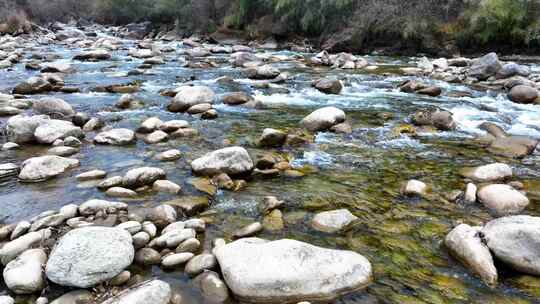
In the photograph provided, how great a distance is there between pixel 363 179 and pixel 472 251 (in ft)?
7.07

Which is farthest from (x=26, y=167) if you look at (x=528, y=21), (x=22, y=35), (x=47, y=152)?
(x=22, y=35)

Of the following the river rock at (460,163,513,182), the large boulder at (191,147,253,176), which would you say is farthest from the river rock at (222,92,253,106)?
the river rock at (460,163,513,182)

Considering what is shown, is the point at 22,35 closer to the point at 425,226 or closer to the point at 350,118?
the point at 350,118

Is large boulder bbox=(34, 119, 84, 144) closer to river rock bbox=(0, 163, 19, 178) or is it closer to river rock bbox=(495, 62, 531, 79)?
river rock bbox=(0, 163, 19, 178)

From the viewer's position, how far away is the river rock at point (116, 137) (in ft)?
23.7

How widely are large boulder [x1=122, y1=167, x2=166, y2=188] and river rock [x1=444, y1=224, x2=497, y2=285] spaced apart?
3.58 metres

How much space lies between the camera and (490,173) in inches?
227

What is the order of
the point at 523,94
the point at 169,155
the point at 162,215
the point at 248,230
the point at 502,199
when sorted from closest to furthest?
the point at 248,230 < the point at 162,215 < the point at 502,199 < the point at 169,155 < the point at 523,94

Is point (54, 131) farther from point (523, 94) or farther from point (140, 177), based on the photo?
point (523, 94)

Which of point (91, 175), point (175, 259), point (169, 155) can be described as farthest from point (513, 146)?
point (91, 175)

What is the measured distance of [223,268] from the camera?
364 cm

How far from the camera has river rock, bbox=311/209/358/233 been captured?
452cm

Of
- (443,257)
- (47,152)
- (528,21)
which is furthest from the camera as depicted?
(528,21)

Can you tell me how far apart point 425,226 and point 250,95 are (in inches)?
291
